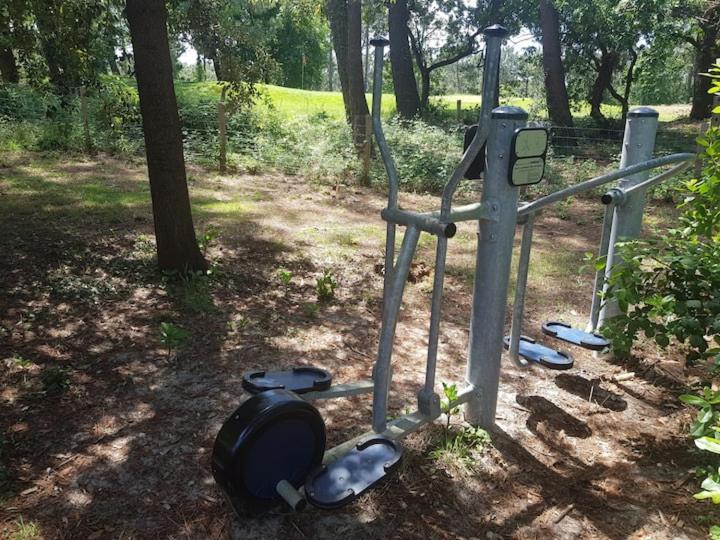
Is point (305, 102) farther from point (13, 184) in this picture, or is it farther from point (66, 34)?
point (66, 34)

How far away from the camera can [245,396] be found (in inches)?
122

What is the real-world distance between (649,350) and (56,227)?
5841 millimetres

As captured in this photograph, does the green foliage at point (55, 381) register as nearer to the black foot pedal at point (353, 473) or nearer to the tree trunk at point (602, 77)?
the black foot pedal at point (353, 473)

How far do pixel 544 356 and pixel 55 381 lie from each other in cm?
272

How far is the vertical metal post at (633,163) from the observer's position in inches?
127

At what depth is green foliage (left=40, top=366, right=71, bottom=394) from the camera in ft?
10.2

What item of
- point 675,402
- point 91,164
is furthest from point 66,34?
point 675,402

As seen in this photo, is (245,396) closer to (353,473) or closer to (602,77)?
(353,473)

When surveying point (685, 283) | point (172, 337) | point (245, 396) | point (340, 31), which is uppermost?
point (340, 31)

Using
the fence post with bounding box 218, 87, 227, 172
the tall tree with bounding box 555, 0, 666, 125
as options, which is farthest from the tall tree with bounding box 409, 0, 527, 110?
the fence post with bounding box 218, 87, 227, 172

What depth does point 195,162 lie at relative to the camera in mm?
11641

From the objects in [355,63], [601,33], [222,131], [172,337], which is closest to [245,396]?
[172,337]

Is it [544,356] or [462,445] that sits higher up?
[544,356]

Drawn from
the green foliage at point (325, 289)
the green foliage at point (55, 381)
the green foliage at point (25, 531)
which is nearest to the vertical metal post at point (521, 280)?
the green foliage at point (325, 289)
